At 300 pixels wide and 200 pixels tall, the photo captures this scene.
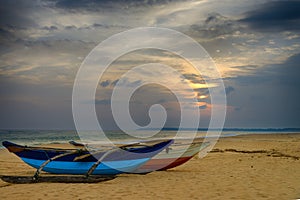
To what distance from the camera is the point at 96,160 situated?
10586 mm

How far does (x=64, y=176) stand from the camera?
10.7 m

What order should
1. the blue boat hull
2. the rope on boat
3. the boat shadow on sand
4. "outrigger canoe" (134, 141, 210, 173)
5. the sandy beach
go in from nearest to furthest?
the sandy beach → the boat shadow on sand → the rope on boat → the blue boat hull → "outrigger canoe" (134, 141, 210, 173)

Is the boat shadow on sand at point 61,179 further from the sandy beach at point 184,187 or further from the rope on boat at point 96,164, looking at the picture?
the sandy beach at point 184,187

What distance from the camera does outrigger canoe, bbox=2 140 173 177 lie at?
10383 millimetres

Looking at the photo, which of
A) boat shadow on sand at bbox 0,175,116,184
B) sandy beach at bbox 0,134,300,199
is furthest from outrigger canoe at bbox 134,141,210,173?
boat shadow on sand at bbox 0,175,116,184

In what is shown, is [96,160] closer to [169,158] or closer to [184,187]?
[169,158]

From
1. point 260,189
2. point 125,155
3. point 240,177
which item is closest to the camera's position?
point 260,189

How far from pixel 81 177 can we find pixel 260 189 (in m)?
5.88

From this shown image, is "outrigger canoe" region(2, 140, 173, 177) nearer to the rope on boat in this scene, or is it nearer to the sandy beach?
the rope on boat

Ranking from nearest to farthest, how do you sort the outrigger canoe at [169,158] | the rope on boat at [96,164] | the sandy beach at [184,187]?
the sandy beach at [184,187] → the rope on boat at [96,164] → the outrigger canoe at [169,158]

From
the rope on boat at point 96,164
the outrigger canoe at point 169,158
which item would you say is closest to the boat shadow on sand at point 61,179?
the rope on boat at point 96,164

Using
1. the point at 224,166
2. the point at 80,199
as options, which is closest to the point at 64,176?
the point at 80,199

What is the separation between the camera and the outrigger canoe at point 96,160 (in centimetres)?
1038

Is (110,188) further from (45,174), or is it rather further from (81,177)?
(45,174)
